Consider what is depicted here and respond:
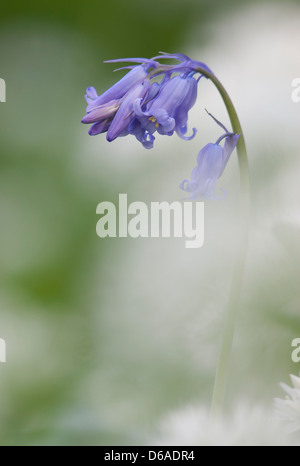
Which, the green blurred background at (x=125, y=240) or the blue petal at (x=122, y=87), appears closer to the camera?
the blue petal at (x=122, y=87)

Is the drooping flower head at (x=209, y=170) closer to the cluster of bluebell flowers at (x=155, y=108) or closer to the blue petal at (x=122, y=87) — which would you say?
the cluster of bluebell flowers at (x=155, y=108)

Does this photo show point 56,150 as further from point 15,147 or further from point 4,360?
point 4,360

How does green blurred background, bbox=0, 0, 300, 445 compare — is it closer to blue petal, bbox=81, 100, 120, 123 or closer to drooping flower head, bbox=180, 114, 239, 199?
drooping flower head, bbox=180, 114, 239, 199

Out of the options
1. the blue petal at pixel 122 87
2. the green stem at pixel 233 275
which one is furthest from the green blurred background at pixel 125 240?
the blue petal at pixel 122 87

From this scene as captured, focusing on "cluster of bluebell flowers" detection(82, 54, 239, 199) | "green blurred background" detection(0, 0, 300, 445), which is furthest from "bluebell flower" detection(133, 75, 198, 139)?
"green blurred background" detection(0, 0, 300, 445)

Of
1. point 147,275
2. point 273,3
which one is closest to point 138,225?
point 147,275
